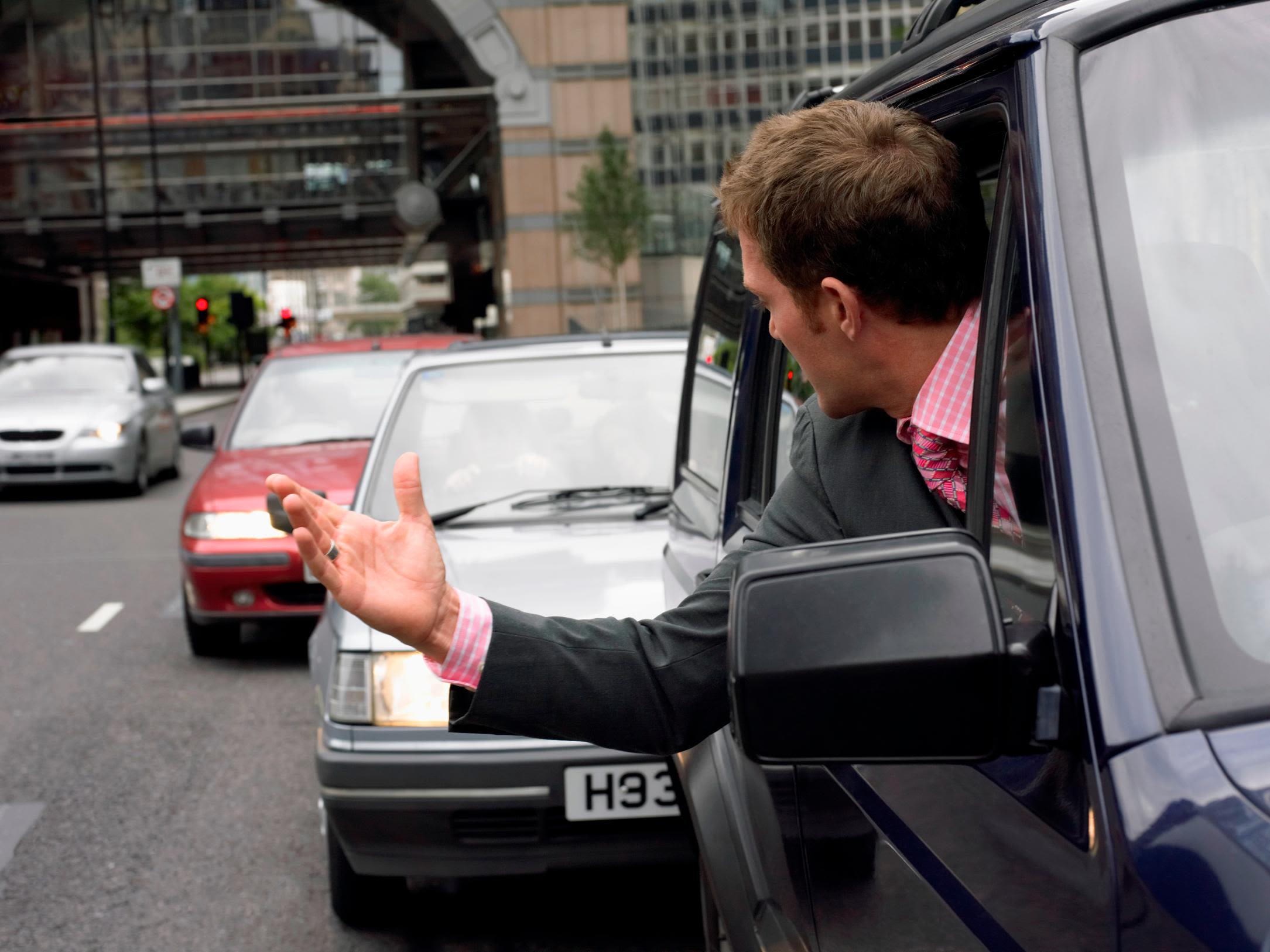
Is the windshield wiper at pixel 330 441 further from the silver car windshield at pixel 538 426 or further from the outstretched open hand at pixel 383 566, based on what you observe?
the outstretched open hand at pixel 383 566

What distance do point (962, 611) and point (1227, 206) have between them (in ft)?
1.66

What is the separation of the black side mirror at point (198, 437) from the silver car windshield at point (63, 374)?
7.93 metres

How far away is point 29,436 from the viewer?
16359 millimetres

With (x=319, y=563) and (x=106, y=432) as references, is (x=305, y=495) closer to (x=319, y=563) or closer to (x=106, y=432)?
(x=319, y=563)

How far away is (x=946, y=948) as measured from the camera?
4.59 ft

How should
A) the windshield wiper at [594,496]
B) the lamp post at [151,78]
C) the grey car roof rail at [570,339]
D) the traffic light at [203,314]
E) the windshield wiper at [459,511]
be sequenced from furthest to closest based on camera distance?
the traffic light at [203,314] → the lamp post at [151,78] → the grey car roof rail at [570,339] → the windshield wiper at [594,496] → the windshield wiper at [459,511]

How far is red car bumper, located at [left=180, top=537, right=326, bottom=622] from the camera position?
25.1ft

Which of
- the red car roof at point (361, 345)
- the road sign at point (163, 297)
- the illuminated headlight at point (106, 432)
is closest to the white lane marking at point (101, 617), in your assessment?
the red car roof at point (361, 345)

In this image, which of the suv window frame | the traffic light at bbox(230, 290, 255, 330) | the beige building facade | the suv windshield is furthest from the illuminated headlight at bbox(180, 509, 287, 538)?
the traffic light at bbox(230, 290, 255, 330)

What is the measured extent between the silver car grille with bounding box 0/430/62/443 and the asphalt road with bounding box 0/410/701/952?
7501mm

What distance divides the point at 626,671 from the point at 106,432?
15.6 meters

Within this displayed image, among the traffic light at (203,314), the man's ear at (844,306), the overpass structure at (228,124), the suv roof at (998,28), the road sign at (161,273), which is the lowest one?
the man's ear at (844,306)

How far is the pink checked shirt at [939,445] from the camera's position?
5.61 feet

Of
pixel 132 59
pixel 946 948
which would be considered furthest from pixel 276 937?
pixel 132 59
